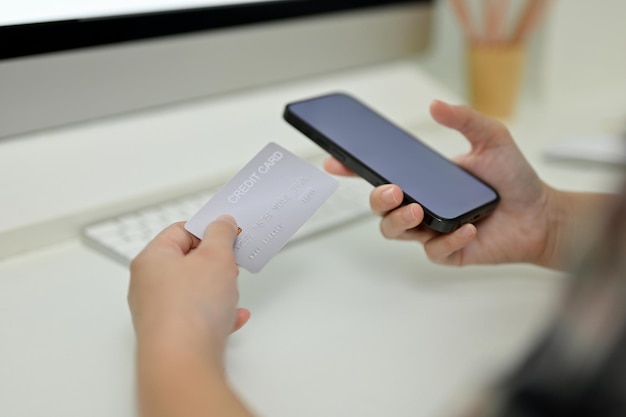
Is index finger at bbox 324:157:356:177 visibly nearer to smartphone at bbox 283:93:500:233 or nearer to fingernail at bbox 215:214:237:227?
smartphone at bbox 283:93:500:233

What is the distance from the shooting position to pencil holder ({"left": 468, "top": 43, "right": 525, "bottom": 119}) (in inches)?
34.6

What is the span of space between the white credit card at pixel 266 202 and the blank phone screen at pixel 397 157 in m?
0.06

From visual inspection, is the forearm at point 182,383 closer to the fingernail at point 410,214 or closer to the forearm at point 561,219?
the fingernail at point 410,214

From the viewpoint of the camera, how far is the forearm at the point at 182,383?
312 millimetres

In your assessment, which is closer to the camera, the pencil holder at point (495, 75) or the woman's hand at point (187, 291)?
the woman's hand at point (187, 291)

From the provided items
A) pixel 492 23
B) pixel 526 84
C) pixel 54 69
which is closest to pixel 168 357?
pixel 54 69

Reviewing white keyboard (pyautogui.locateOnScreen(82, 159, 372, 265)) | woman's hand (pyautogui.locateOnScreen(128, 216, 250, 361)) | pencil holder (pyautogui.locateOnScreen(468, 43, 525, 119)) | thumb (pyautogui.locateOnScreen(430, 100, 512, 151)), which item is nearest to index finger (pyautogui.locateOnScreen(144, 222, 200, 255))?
woman's hand (pyautogui.locateOnScreen(128, 216, 250, 361))

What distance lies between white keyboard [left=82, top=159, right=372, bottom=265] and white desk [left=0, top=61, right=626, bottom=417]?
11 mm

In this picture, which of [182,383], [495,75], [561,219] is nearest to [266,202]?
[182,383]

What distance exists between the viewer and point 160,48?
66 centimetres

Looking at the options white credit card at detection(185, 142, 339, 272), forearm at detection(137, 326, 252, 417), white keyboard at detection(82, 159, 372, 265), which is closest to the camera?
forearm at detection(137, 326, 252, 417)

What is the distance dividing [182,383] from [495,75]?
0.68 metres

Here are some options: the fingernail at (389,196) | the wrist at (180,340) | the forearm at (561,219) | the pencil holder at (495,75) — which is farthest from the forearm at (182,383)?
the pencil holder at (495,75)

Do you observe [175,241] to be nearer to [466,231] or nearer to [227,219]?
[227,219]
